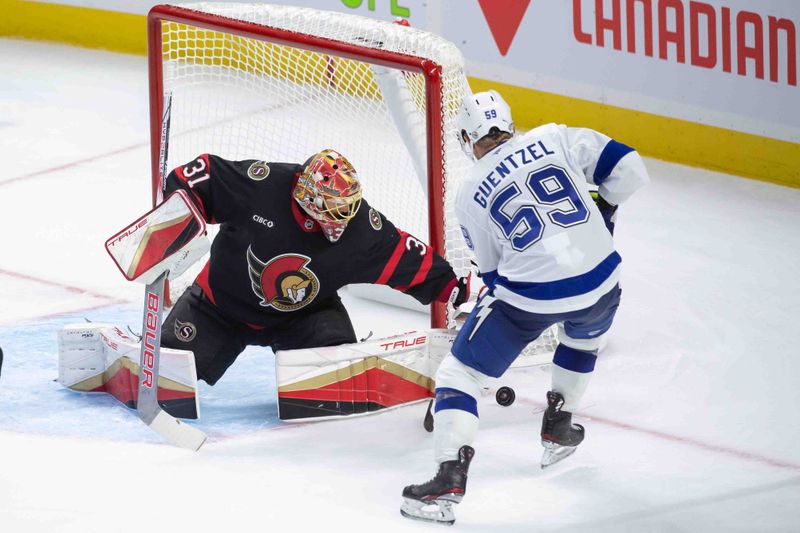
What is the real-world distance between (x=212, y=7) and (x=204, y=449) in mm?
1654

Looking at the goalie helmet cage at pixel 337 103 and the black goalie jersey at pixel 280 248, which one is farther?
the goalie helmet cage at pixel 337 103

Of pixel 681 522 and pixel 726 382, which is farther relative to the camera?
pixel 726 382

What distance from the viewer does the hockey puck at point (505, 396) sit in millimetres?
3969

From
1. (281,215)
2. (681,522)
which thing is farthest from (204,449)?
(681,522)

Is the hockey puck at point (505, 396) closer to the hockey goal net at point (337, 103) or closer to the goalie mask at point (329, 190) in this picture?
the hockey goal net at point (337, 103)

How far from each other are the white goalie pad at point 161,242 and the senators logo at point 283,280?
27 centimetres

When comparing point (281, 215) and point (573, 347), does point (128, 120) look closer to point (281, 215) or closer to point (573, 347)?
point (281, 215)

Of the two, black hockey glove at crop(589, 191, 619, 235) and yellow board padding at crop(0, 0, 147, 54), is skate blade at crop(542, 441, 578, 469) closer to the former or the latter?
black hockey glove at crop(589, 191, 619, 235)

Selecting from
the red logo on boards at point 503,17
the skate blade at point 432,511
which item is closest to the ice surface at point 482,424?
the skate blade at point 432,511

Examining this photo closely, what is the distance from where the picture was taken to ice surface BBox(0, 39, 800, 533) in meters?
3.38

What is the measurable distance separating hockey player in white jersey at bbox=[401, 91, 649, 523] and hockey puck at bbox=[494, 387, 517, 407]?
0.59 metres

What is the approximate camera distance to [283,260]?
3.87 m

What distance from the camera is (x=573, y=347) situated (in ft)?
11.8

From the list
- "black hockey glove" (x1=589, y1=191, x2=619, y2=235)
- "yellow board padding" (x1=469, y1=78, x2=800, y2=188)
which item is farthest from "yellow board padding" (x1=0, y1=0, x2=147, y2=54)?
"black hockey glove" (x1=589, y1=191, x2=619, y2=235)
